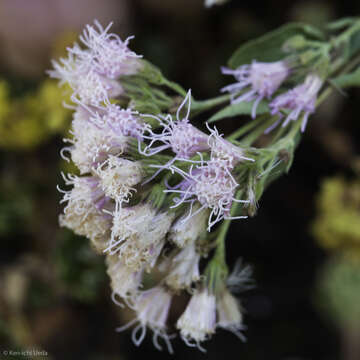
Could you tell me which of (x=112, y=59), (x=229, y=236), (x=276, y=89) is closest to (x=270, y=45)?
(x=276, y=89)

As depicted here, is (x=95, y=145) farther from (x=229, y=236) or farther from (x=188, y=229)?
(x=229, y=236)

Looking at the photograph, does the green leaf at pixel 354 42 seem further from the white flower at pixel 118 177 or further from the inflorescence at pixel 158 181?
the white flower at pixel 118 177

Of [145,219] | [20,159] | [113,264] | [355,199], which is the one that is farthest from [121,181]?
[20,159]

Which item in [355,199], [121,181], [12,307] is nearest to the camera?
[121,181]

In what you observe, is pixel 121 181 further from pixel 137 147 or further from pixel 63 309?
pixel 63 309

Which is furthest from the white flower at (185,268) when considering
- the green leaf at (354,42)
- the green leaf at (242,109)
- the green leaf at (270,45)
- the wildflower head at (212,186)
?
the green leaf at (354,42)
